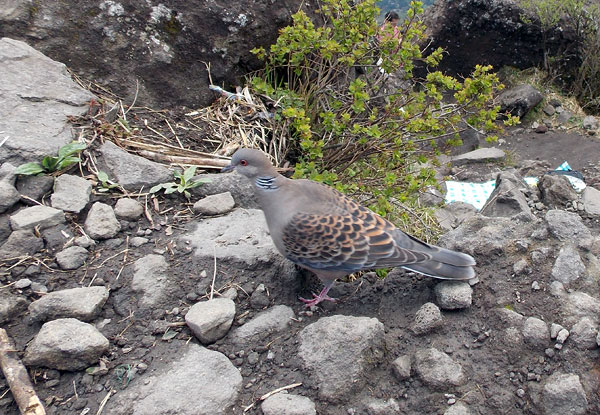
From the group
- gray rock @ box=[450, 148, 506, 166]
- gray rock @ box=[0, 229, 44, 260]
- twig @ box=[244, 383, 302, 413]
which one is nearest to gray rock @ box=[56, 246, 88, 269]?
gray rock @ box=[0, 229, 44, 260]

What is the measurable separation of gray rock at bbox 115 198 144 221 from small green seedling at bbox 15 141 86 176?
45cm

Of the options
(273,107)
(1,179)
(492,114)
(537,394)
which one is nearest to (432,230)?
(492,114)

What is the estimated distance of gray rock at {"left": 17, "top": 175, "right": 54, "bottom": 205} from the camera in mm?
3291

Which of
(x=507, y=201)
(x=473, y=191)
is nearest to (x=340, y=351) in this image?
(x=507, y=201)

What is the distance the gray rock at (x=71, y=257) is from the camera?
296 centimetres

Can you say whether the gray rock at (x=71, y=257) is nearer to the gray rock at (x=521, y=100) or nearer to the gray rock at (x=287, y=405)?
the gray rock at (x=287, y=405)

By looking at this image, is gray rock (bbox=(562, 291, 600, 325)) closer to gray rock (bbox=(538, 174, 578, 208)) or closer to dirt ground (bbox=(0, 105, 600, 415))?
dirt ground (bbox=(0, 105, 600, 415))

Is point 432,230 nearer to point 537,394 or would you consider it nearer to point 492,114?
point 492,114

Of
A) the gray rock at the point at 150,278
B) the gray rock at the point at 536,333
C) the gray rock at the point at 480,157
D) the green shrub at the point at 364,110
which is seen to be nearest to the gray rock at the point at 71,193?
the gray rock at the point at 150,278

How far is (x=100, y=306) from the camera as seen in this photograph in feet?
8.93

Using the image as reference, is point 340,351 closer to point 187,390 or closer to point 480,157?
point 187,390

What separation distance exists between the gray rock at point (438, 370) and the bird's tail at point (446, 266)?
0.43 meters

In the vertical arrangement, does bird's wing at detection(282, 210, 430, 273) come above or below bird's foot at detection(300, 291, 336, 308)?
above

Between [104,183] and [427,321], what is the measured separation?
7.20 ft
